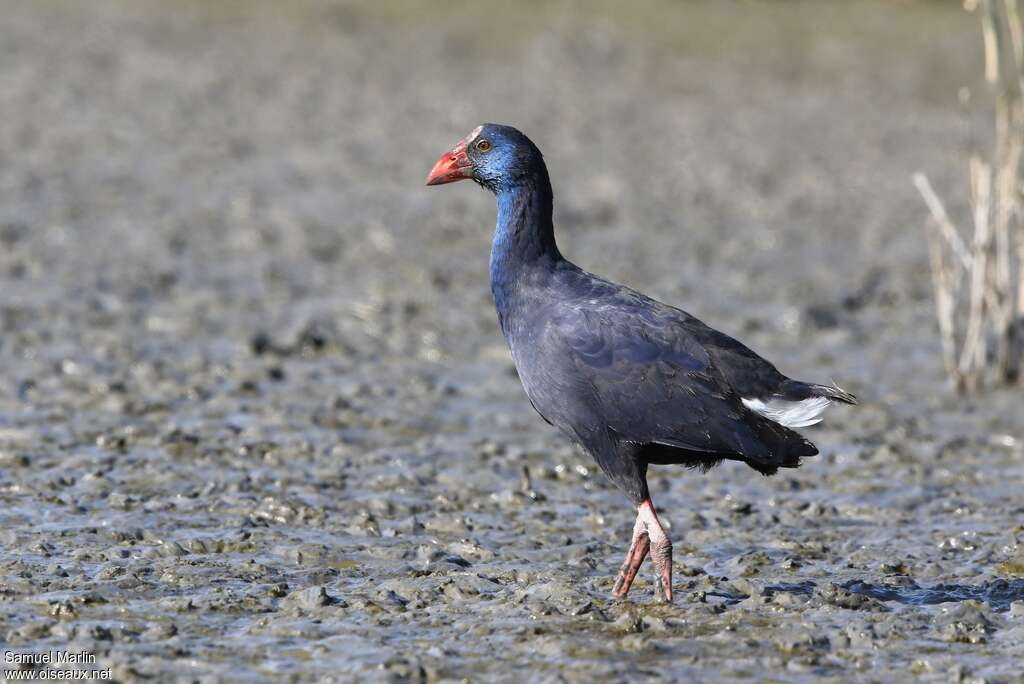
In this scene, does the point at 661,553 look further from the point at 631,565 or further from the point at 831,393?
the point at 831,393

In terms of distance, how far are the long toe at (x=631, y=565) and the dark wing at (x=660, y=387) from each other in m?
0.43

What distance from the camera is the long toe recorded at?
271 inches

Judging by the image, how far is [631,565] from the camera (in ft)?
22.6

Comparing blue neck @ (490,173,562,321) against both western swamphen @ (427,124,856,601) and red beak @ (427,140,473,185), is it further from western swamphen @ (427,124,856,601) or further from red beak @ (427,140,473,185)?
red beak @ (427,140,473,185)

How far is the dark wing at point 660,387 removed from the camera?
6.74 meters

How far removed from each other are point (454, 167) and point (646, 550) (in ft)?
6.49

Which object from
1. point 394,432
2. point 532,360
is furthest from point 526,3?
point 532,360

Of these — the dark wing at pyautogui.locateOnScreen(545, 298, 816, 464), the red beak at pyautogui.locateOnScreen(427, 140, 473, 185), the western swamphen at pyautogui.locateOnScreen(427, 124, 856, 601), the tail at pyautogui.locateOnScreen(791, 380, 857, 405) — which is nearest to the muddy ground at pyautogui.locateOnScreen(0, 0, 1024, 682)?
the western swamphen at pyautogui.locateOnScreen(427, 124, 856, 601)

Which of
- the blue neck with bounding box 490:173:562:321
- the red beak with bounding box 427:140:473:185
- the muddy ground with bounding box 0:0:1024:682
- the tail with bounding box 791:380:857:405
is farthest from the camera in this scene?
the red beak with bounding box 427:140:473:185

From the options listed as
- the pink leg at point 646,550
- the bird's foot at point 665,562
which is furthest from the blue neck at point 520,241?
the bird's foot at point 665,562

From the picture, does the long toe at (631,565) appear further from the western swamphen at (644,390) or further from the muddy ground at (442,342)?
the muddy ground at (442,342)

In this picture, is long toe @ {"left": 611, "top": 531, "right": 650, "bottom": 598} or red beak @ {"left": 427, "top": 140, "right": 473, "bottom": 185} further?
red beak @ {"left": 427, "top": 140, "right": 473, "bottom": 185}

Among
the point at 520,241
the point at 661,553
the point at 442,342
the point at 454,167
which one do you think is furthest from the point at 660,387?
the point at 442,342

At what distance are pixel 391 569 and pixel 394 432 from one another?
2.35 m
